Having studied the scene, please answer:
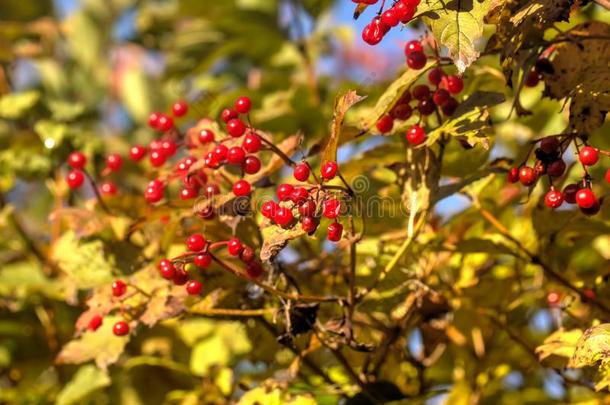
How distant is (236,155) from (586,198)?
640 millimetres

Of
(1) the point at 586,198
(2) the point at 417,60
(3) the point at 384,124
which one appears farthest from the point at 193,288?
(1) the point at 586,198

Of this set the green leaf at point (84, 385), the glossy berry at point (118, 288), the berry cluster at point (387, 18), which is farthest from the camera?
the green leaf at point (84, 385)

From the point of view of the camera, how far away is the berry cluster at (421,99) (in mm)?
1657

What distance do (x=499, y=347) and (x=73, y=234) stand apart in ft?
3.78

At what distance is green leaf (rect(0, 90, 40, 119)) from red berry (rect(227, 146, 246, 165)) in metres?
1.41

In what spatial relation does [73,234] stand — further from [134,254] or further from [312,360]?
[312,360]

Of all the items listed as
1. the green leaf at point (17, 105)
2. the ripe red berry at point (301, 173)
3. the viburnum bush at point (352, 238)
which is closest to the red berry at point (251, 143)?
the viburnum bush at point (352, 238)

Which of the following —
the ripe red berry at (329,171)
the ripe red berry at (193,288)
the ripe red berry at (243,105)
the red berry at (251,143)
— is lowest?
the ripe red berry at (193,288)

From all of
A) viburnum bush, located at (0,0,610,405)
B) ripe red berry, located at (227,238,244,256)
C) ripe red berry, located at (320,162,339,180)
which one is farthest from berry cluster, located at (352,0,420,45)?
ripe red berry, located at (227,238,244,256)

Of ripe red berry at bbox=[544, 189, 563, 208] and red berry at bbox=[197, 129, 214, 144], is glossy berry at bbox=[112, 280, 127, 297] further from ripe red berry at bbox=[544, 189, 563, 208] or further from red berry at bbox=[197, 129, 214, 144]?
ripe red berry at bbox=[544, 189, 563, 208]

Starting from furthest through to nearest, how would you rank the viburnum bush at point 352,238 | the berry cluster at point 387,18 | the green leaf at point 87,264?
the green leaf at point 87,264
the viburnum bush at point 352,238
the berry cluster at point 387,18

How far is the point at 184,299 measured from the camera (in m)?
1.76

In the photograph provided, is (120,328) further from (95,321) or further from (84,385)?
(84,385)

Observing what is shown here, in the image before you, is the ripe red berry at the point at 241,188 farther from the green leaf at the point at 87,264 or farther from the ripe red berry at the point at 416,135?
the green leaf at the point at 87,264
